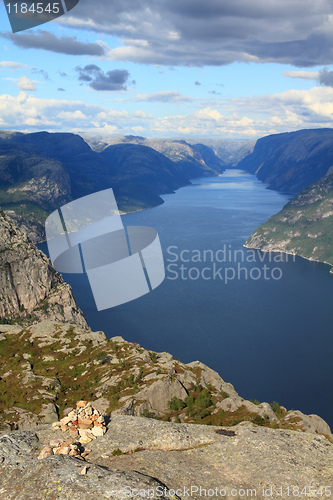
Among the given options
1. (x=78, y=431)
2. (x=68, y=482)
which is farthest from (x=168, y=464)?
(x=68, y=482)

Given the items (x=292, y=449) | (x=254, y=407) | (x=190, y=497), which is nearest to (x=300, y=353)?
(x=254, y=407)

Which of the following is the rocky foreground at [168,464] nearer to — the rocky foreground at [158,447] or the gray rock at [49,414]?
the rocky foreground at [158,447]

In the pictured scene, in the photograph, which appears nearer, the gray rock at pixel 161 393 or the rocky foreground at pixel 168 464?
the rocky foreground at pixel 168 464

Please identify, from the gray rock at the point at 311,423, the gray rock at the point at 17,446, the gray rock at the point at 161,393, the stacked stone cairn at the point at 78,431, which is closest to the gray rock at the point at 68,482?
the gray rock at the point at 17,446

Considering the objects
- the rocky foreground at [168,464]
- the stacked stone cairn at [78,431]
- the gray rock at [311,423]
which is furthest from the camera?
the gray rock at [311,423]

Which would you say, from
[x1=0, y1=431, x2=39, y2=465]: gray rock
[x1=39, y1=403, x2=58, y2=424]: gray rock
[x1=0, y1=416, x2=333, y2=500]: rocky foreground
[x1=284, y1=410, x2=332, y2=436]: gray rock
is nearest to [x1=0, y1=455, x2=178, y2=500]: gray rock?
[x1=0, y1=416, x2=333, y2=500]: rocky foreground

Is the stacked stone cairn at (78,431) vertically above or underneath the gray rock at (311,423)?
above

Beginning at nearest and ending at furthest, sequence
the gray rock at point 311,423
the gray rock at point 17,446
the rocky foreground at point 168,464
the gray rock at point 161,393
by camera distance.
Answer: the rocky foreground at point 168,464, the gray rock at point 17,446, the gray rock at point 311,423, the gray rock at point 161,393

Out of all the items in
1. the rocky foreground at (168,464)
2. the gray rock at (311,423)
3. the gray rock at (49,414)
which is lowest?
the gray rock at (49,414)

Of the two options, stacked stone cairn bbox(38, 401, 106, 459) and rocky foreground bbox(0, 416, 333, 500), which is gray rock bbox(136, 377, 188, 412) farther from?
stacked stone cairn bbox(38, 401, 106, 459)
